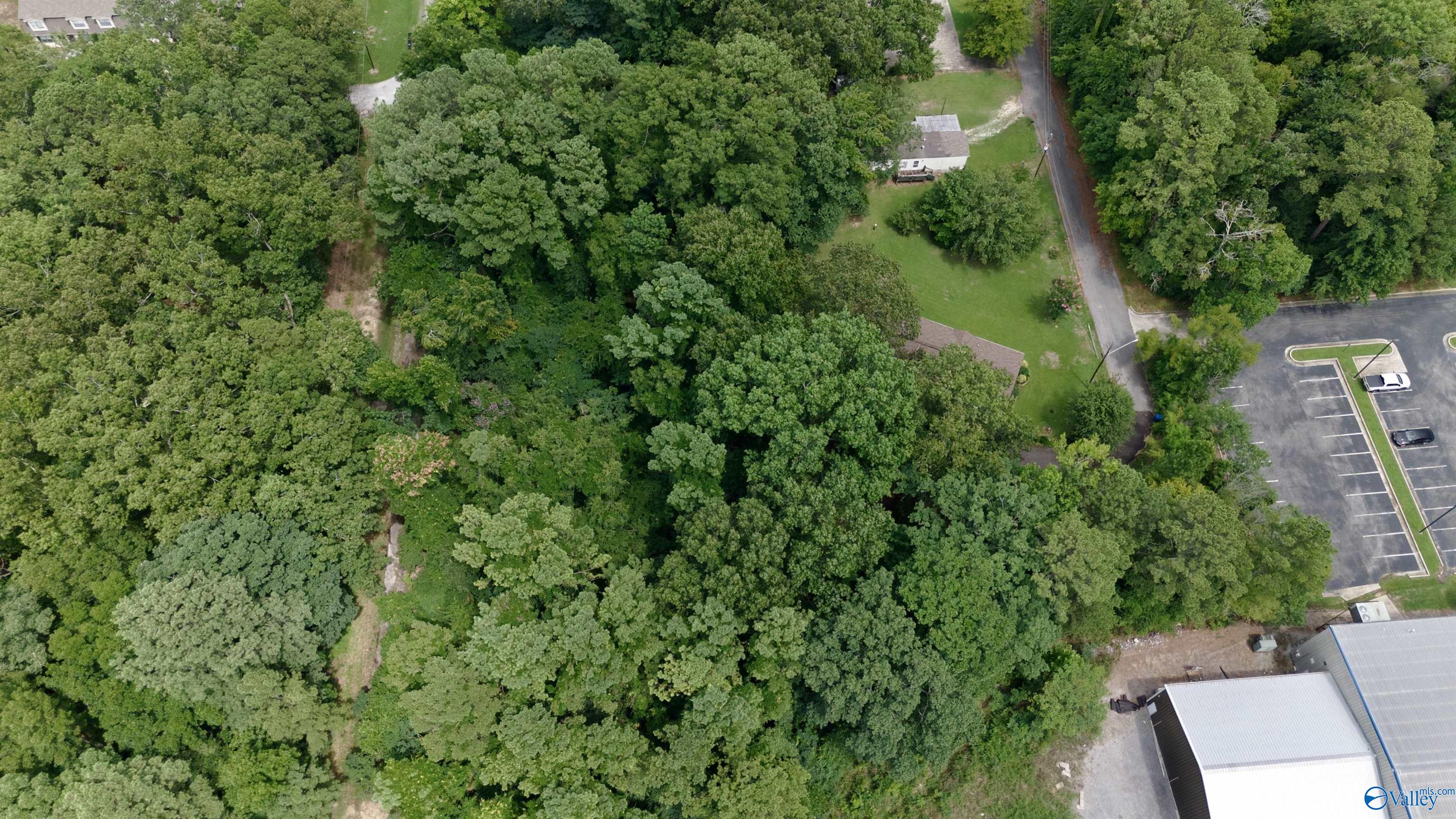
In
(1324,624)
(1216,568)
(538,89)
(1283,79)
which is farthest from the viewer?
(1283,79)

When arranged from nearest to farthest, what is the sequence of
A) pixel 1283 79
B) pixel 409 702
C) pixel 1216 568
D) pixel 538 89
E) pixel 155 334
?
pixel 409 702, pixel 1216 568, pixel 155 334, pixel 538 89, pixel 1283 79

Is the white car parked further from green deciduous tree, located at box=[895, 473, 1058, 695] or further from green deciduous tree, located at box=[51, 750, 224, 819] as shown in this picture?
green deciduous tree, located at box=[51, 750, 224, 819]

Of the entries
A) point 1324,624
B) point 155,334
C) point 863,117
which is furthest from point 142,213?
point 1324,624

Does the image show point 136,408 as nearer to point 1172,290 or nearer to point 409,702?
point 409,702

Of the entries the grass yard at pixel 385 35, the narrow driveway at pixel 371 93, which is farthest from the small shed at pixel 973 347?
the grass yard at pixel 385 35

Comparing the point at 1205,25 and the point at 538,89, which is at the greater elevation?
the point at 1205,25

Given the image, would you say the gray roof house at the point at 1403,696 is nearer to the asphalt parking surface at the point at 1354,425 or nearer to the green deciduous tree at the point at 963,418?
the asphalt parking surface at the point at 1354,425
